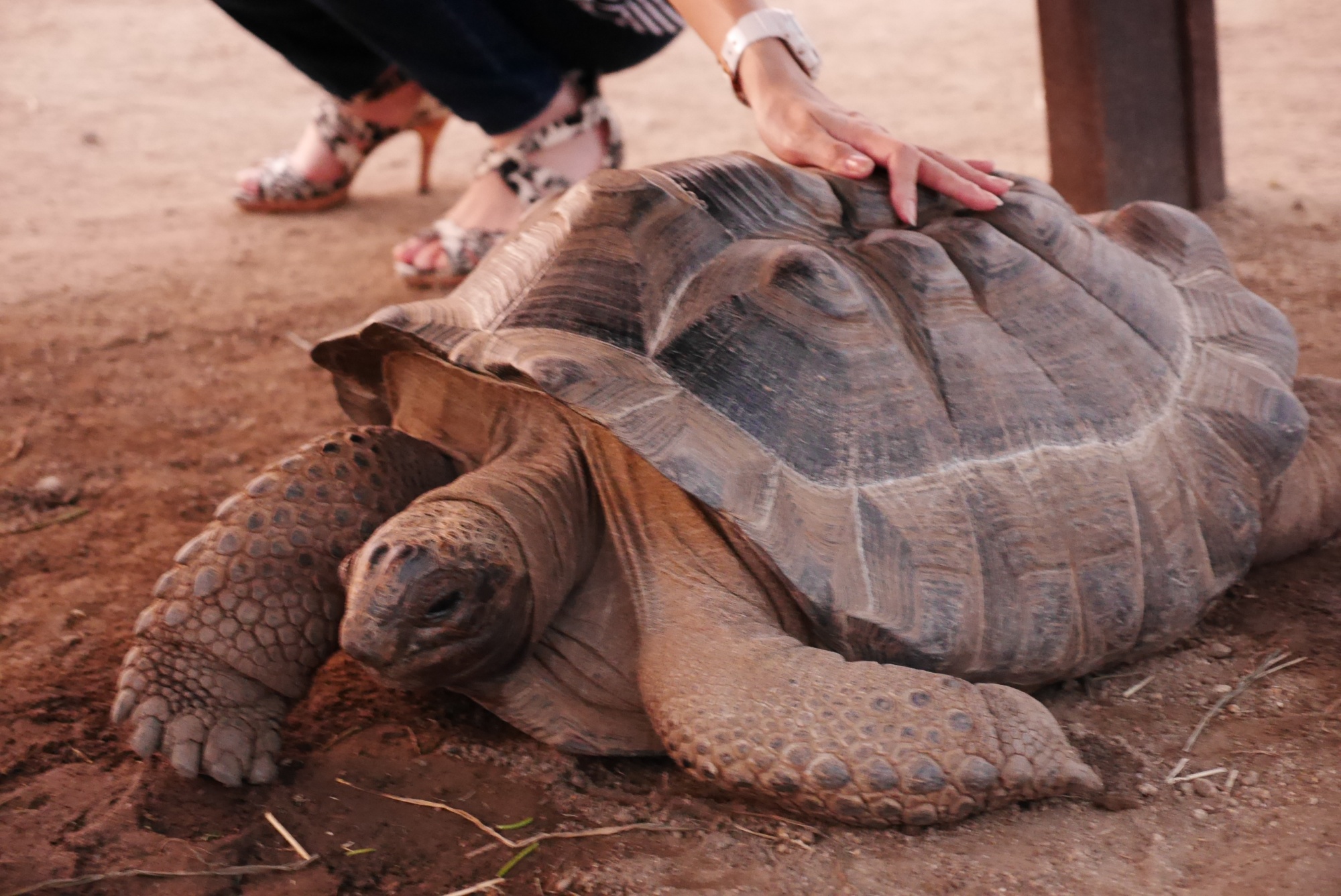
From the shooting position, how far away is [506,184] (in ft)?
14.5

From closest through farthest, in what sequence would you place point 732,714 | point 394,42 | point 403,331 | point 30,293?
point 732,714 → point 403,331 → point 394,42 → point 30,293

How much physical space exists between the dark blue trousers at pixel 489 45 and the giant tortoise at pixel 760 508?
1.95 meters

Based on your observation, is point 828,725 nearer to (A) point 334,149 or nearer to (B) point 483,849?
(B) point 483,849

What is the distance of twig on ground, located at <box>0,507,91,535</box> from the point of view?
295cm

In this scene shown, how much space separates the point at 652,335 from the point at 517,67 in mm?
2445

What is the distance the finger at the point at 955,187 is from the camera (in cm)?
242

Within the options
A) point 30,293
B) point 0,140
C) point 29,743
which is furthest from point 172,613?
point 0,140

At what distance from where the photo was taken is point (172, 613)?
2.13 meters

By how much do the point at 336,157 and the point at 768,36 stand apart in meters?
3.07

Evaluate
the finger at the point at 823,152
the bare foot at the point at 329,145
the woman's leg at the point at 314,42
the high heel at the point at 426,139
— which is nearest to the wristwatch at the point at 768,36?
the finger at the point at 823,152

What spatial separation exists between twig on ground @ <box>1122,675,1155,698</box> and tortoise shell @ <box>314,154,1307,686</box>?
0.19 ft

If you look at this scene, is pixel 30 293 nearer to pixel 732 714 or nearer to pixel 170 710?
pixel 170 710

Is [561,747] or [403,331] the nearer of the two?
[561,747]

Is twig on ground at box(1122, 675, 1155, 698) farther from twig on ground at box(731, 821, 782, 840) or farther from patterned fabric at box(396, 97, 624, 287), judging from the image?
patterned fabric at box(396, 97, 624, 287)
